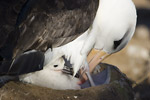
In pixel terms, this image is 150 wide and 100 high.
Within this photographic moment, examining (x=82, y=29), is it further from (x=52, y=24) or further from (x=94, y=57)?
(x=94, y=57)

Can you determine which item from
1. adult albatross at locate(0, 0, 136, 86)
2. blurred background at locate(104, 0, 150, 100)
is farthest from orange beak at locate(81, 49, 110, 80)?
blurred background at locate(104, 0, 150, 100)

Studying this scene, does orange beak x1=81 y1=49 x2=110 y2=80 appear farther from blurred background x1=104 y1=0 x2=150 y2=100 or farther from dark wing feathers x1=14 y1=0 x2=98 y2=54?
blurred background x1=104 y1=0 x2=150 y2=100

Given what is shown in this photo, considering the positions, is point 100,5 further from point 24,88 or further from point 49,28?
point 24,88

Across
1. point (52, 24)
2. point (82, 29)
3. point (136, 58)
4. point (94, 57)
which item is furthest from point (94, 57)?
point (136, 58)

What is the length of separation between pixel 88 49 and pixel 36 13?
755 millimetres

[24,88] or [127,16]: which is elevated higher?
[127,16]

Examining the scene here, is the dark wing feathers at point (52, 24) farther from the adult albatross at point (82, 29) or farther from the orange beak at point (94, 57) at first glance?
the orange beak at point (94, 57)

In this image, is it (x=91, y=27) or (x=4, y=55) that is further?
(x=91, y=27)

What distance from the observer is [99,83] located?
546cm

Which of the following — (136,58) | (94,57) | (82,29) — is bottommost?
(136,58)

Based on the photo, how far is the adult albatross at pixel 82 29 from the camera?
4.57m

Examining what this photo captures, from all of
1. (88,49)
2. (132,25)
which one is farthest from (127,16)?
(88,49)

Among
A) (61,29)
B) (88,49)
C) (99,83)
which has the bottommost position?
(99,83)

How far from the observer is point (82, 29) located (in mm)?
4789
